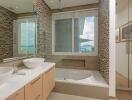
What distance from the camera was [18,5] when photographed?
226cm

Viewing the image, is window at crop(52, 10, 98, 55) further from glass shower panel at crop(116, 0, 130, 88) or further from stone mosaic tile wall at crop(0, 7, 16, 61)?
stone mosaic tile wall at crop(0, 7, 16, 61)

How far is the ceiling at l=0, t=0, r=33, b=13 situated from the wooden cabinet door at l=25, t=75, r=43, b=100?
1.30 m

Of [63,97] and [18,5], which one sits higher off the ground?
[18,5]

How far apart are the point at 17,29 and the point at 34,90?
1.22m

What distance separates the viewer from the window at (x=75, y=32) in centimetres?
356

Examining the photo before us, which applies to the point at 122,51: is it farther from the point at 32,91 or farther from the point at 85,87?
the point at 32,91

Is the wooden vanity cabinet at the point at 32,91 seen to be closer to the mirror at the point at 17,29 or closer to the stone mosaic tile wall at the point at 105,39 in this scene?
the mirror at the point at 17,29

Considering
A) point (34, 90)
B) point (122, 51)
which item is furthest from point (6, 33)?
point (122, 51)

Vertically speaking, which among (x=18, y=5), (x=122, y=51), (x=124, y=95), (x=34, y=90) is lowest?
(x=124, y=95)

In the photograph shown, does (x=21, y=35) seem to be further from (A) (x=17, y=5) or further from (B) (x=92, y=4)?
(B) (x=92, y=4)

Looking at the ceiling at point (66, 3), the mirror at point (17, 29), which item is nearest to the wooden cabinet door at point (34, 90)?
the mirror at point (17, 29)

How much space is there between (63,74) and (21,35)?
1715 mm

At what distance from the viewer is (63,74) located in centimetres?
349

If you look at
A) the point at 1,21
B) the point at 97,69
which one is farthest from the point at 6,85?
the point at 97,69
